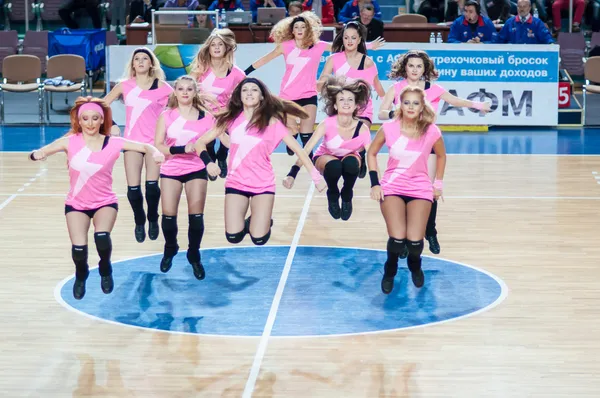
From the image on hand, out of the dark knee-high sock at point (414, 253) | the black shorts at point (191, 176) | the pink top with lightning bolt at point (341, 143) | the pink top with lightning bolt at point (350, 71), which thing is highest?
the pink top with lightning bolt at point (350, 71)

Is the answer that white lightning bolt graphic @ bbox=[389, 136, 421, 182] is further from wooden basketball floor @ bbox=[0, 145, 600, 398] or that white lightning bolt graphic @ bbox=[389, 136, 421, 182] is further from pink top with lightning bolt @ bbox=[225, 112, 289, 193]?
wooden basketball floor @ bbox=[0, 145, 600, 398]

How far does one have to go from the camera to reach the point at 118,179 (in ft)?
45.8

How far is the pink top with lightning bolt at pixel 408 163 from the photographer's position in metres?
8.41

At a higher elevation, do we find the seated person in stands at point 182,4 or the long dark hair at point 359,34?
the seated person in stands at point 182,4

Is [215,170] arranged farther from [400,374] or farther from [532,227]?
[532,227]

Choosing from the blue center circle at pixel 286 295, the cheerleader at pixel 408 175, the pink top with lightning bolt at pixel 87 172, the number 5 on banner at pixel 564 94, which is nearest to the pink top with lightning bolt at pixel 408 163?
the cheerleader at pixel 408 175

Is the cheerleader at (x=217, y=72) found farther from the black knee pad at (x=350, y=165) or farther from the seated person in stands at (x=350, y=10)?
the seated person in stands at (x=350, y=10)

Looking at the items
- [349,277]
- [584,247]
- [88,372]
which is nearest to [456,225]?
[584,247]

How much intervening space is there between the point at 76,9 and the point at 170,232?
13742 millimetres

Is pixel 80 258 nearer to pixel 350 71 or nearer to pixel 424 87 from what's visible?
pixel 424 87

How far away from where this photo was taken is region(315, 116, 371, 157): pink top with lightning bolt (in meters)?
9.99

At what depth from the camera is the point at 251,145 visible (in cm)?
877

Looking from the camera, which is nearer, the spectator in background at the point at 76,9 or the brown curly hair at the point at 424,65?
the brown curly hair at the point at 424,65

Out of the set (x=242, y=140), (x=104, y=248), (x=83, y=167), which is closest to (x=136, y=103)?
(x=242, y=140)
